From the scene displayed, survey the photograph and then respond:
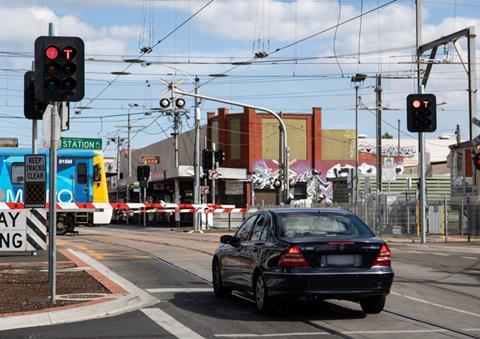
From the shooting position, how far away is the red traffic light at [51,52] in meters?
11.3

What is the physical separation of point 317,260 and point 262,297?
1017 mm

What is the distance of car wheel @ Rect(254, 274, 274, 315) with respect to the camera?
10.4 metres

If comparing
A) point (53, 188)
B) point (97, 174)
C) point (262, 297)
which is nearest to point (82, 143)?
point (97, 174)

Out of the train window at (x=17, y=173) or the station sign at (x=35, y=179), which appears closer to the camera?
the station sign at (x=35, y=179)

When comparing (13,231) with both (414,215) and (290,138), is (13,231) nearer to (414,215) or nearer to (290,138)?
(414,215)

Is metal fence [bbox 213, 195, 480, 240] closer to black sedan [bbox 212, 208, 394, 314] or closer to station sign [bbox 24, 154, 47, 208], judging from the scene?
station sign [bbox 24, 154, 47, 208]

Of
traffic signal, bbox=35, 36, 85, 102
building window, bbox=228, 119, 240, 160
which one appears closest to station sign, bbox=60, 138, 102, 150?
traffic signal, bbox=35, 36, 85, 102

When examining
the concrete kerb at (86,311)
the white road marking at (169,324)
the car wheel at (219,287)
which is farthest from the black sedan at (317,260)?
the concrete kerb at (86,311)

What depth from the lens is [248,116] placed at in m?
65.1

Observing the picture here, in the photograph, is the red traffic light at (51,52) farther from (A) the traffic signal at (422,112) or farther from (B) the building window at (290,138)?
(B) the building window at (290,138)

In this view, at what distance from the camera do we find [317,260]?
10.1 m

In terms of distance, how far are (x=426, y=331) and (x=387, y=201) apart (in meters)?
28.1

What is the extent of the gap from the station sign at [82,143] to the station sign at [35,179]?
17.8m

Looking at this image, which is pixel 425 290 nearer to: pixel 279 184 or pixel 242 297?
pixel 242 297
